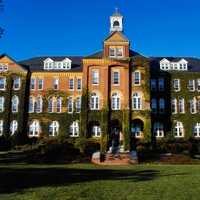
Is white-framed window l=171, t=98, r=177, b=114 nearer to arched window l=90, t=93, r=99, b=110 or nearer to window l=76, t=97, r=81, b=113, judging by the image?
arched window l=90, t=93, r=99, b=110

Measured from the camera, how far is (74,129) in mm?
54719

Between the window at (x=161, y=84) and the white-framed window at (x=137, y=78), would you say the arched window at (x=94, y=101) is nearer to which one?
the white-framed window at (x=137, y=78)

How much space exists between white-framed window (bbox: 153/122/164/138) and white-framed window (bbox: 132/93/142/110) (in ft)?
17.3

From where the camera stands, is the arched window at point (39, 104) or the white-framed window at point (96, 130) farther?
the arched window at point (39, 104)

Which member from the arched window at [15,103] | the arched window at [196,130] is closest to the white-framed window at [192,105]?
the arched window at [196,130]

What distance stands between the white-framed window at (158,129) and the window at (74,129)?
37.0 feet

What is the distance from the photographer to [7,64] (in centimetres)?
5681

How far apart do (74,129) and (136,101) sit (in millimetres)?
10015

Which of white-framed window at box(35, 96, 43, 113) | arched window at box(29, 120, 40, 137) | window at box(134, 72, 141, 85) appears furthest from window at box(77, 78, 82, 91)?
window at box(134, 72, 141, 85)

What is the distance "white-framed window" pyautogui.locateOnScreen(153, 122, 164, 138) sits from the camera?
55.0 meters

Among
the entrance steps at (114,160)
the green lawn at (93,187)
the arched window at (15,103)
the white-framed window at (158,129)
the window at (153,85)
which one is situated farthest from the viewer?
the window at (153,85)

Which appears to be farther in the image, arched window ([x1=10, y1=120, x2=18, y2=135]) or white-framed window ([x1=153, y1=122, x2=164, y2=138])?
white-framed window ([x1=153, y1=122, x2=164, y2=138])

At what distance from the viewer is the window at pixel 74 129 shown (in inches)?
2146

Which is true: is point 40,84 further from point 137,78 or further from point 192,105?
point 192,105
